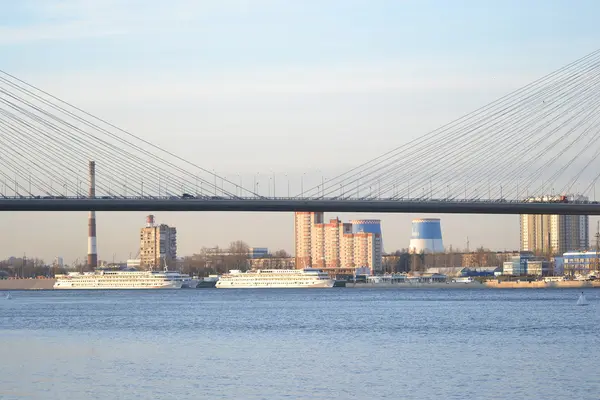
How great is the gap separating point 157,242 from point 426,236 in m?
28.2

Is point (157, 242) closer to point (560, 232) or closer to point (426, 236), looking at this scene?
point (426, 236)

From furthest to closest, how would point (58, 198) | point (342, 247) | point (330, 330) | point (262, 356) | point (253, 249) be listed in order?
1. point (253, 249)
2. point (342, 247)
3. point (58, 198)
4. point (330, 330)
5. point (262, 356)

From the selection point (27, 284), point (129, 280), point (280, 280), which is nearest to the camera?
point (280, 280)

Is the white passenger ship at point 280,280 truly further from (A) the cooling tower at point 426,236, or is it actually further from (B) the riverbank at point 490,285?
(A) the cooling tower at point 426,236

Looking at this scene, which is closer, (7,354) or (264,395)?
(264,395)

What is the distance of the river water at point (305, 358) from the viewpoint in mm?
14875

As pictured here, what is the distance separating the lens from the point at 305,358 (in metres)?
18.8

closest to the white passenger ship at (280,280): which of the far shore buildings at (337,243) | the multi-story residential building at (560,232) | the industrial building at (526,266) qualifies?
the industrial building at (526,266)

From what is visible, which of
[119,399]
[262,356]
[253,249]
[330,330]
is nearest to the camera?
[119,399]

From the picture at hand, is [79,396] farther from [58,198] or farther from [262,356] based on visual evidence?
[58,198]

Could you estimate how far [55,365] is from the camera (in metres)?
17.9

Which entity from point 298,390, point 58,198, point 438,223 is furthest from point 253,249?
point 298,390

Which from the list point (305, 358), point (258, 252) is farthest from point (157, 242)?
point (305, 358)

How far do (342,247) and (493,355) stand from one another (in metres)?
106
